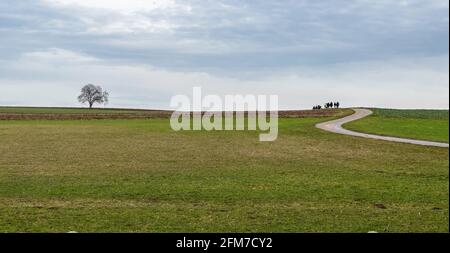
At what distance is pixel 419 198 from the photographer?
20.9 m

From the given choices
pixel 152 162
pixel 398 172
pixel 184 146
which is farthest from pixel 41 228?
pixel 184 146

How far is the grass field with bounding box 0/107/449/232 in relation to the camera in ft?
53.0

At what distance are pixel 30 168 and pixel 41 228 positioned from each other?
16.0 meters

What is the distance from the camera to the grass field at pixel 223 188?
16141 mm

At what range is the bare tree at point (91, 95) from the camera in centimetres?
17412

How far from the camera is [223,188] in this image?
22.9m

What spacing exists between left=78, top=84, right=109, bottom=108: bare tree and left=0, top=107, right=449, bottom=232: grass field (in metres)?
133

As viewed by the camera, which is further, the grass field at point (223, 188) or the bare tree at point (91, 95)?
the bare tree at point (91, 95)

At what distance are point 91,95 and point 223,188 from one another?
6237 inches

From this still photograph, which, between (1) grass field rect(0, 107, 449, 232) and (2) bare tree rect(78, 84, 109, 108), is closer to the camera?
(1) grass field rect(0, 107, 449, 232)

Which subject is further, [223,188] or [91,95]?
[91,95]

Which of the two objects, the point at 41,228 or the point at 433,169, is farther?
the point at 433,169

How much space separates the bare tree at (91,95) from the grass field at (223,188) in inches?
5224
